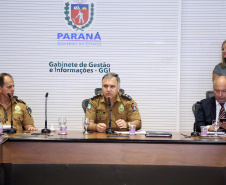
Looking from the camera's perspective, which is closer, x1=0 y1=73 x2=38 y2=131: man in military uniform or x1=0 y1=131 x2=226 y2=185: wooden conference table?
x1=0 y1=131 x2=226 y2=185: wooden conference table

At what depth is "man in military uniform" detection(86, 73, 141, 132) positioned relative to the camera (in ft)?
12.2

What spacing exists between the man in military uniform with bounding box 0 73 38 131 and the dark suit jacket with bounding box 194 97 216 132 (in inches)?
75.1

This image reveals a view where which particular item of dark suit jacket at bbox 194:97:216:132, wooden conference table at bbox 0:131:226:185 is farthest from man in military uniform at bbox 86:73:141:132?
wooden conference table at bbox 0:131:226:185

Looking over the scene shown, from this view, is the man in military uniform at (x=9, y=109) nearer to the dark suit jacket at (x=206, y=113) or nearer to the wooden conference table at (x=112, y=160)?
the wooden conference table at (x=112, y=160)

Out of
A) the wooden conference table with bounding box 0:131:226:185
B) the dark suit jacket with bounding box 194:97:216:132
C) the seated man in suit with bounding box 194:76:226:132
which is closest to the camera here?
the wooden conference table with bounding box 0:131:226:185

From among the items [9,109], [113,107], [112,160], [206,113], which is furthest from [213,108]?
[9,109]

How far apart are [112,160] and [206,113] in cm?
147

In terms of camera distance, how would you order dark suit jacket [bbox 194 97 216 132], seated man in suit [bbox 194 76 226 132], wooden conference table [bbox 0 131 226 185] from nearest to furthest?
wooden conference table [bbox 0 131 226 185]
seated man in suit [bbox 194 76 226 132]
dark suit jacket [bbox 194 97 216 132]

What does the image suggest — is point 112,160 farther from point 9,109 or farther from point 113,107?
point 9,109

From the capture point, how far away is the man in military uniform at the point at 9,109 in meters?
3.74

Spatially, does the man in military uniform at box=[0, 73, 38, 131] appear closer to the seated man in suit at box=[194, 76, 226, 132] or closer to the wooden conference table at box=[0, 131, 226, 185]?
the wooden conference table at box=[0, 131, 226, 185]

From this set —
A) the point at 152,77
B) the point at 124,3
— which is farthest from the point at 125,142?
the point at 124,3

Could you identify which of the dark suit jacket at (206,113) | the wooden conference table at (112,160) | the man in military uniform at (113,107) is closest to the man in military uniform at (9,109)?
the man in military uniform at (113,107)

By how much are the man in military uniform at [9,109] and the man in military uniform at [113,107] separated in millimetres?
737
